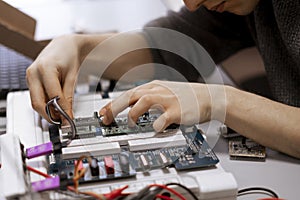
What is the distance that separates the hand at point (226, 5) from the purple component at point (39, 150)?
46 cm

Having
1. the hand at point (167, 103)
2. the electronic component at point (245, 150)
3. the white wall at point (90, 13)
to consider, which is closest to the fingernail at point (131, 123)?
the hand at point (167, 103)

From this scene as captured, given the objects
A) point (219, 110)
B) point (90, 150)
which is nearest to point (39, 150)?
point (90, 150)

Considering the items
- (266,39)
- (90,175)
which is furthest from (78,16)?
(90,175)

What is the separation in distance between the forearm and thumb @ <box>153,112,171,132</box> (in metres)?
0.15

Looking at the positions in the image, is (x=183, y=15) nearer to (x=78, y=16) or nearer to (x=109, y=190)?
(x=78, y=16)

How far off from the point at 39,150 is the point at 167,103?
27cm

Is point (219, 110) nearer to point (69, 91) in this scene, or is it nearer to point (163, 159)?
point (163, 159)

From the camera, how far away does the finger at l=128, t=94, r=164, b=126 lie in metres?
0.95

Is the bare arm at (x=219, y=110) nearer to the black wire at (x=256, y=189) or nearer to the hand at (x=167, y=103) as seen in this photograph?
the hand at (x=167, y=103)

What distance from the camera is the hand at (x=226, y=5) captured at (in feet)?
3.58

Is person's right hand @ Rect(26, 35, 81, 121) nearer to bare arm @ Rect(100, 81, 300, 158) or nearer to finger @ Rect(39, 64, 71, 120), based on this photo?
finger @ Rect(39, 64, 71, 120)

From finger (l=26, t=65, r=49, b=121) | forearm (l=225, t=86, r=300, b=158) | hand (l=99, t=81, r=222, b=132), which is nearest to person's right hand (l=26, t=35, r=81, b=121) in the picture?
finger (l=26, t=65, r=49, b=121)

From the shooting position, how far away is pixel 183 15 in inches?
55.5

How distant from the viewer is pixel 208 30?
4.64 ft
